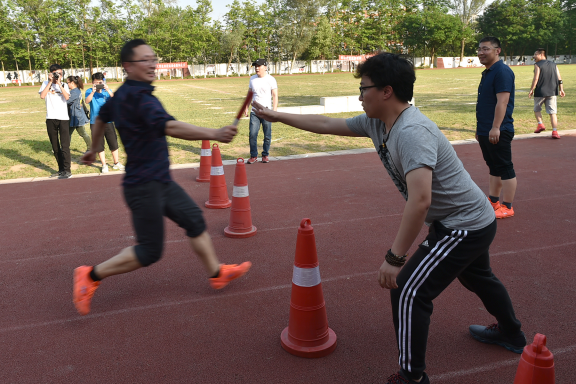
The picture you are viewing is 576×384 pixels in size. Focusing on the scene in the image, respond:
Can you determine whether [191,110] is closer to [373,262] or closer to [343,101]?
[343,101]

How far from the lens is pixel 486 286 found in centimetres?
276

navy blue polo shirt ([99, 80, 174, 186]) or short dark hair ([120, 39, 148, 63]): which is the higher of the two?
short dark hair ([120, 39, 148, 63])

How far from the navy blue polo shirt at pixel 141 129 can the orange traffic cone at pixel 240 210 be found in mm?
1943

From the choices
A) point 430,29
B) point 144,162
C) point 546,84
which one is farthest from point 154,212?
point 430,29

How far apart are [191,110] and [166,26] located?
51349 mm

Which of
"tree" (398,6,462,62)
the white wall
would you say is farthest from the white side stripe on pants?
"tree" (398,6,462,62)

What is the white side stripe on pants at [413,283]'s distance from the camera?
2.39 meters

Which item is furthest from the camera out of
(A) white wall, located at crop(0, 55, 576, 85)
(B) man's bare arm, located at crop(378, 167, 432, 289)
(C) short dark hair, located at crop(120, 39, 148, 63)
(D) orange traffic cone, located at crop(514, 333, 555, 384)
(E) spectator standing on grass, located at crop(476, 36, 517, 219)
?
(A) white wall, located at crop(0, 55, 576, 85)

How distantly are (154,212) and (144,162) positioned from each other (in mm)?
348

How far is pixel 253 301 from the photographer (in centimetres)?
381

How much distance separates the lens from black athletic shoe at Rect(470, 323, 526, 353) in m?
2.97

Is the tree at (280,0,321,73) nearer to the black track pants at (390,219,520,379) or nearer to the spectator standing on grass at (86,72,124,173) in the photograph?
the spectator standing on grass at (86,72,124,173)

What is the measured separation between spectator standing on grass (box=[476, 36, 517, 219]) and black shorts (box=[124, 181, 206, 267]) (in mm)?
3573

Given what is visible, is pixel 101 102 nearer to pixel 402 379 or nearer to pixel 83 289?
pixel 83 289
